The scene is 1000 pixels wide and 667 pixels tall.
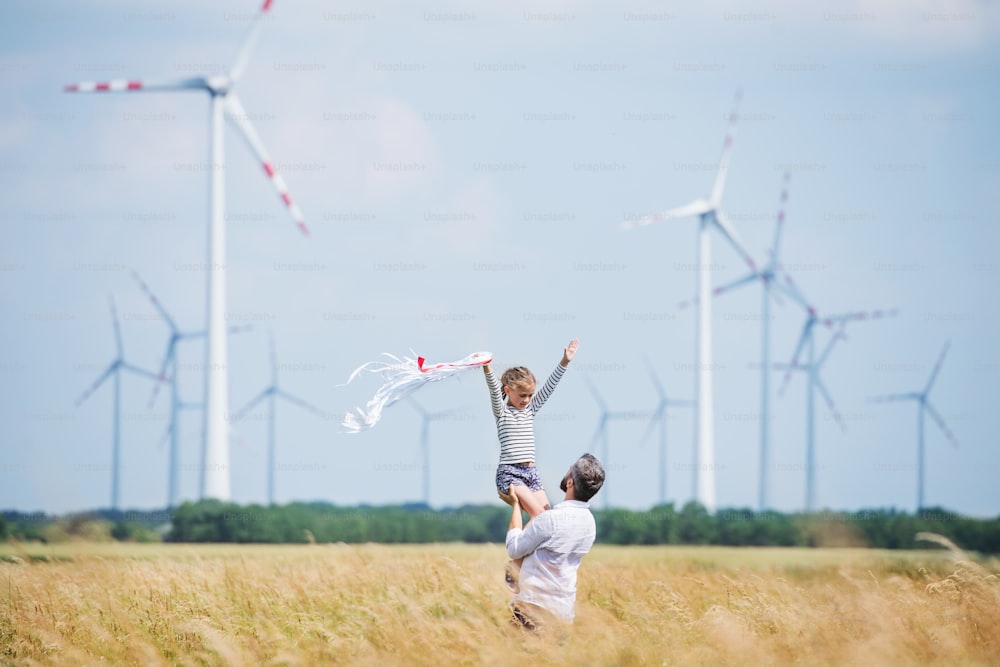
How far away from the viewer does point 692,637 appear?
46.5ft

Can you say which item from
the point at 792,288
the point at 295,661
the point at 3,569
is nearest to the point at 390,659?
the point at 295,661

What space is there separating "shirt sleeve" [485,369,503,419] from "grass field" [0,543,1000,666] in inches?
73.6

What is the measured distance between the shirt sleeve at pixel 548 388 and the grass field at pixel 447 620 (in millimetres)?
1850

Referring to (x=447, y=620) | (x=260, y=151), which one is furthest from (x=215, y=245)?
(x=447, y=620)

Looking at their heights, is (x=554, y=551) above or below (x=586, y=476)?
below

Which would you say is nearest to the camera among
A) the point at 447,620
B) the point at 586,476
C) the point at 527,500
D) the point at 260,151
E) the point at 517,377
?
the point at 586,476

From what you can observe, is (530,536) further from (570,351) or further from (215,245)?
(215,245)

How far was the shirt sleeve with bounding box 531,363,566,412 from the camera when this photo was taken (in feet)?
45.0

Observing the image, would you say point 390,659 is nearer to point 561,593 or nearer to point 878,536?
point 561,593

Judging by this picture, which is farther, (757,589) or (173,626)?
(757,589)

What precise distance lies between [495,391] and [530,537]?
1.78 meters

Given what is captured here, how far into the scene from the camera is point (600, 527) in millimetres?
59656

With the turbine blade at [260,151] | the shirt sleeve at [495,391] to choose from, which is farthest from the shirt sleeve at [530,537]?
the turbine blade at [260,151]

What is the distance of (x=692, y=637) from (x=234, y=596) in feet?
19.1
